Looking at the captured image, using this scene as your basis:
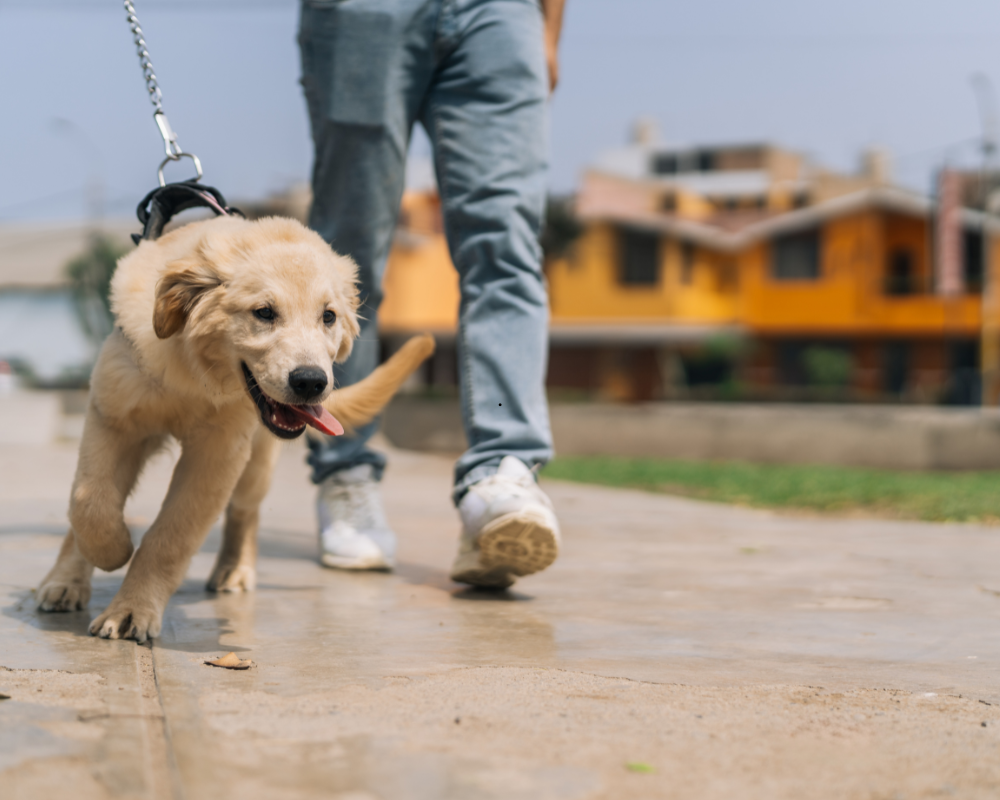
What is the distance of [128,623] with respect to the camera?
7.92ft

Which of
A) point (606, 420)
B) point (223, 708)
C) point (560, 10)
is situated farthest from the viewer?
point (606, 420)

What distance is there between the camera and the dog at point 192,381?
95.9 inches

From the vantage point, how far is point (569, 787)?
1.49 metres

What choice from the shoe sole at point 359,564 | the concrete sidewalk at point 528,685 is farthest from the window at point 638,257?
the shoe sole at point 359,564

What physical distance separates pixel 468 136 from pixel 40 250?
51.6m

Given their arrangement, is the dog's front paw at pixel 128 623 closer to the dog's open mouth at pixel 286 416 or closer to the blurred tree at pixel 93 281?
the dog's open mouth at pixel 286 416

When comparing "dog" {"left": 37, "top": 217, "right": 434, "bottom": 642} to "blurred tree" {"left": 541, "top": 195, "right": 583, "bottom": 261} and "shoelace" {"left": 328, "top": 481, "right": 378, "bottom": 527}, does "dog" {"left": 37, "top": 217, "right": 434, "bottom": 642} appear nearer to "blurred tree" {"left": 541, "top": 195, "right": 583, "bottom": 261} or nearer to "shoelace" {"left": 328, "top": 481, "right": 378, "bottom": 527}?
"shoelace" {"left": 328, "top": 481, "right": 378, "bottom": 527}

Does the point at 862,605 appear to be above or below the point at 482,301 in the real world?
below

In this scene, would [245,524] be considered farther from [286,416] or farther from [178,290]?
[178,290]

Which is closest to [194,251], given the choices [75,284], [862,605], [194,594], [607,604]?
[194,594]

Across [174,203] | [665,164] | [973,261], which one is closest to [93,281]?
[973,261]

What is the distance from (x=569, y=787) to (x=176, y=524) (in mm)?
1380

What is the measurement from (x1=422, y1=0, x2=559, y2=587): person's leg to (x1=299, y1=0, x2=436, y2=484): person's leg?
0.36 feet

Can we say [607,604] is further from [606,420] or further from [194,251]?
[606,420]
